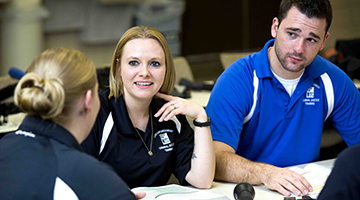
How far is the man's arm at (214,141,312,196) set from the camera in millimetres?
1334

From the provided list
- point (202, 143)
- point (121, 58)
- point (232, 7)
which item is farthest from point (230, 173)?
point (232, 7)

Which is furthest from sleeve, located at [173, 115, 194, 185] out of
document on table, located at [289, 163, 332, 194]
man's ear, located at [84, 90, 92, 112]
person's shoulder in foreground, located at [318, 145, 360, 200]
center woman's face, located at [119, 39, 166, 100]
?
person's shoulder in foreground, located at [318, 145, 360, 200]

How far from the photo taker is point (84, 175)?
0.84m

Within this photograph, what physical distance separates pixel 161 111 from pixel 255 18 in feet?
14.3

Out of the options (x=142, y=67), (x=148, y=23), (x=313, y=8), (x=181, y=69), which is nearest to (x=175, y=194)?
(x=142, y=67)

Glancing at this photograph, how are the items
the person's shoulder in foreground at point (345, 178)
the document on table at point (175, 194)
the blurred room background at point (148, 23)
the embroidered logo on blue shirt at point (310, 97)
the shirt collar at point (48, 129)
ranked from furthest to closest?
the blurred room background at point (148, 23) → the embroidered logo on blue shirt at point (310, 97) → the document on table at point (175, 194) → the shirt collar at point (48, 129) → the person's shoulder in foreground at point (345, 178)

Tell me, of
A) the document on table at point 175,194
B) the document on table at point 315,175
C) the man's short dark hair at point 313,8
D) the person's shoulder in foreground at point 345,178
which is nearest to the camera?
the person's shoulder in foreground at point 345,178

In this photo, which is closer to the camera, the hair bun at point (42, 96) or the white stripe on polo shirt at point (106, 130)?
the hair bun at point (42, 96)

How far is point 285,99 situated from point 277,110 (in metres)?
0.06

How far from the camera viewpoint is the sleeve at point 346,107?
5.71 feet

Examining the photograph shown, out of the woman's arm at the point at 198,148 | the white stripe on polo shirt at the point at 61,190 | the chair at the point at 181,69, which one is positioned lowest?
the chair at the point at 181,69

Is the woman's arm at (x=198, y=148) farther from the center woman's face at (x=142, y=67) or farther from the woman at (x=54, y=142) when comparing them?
the woman at (x=54, y=142)

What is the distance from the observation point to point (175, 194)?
128 centimetres

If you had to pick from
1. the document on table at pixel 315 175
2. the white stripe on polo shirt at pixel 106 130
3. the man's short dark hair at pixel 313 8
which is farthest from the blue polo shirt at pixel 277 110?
the white stripe on polo shirt at pixel 106 130
